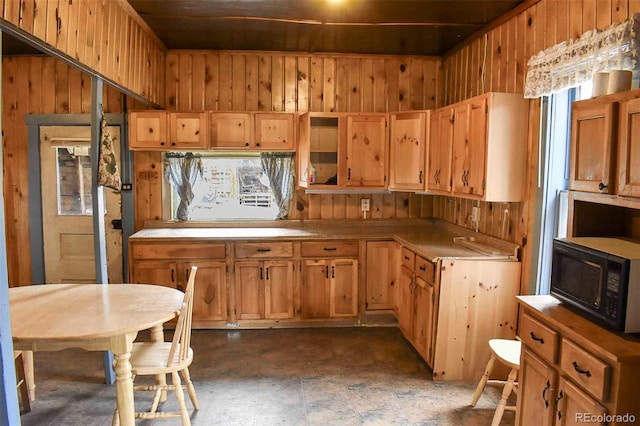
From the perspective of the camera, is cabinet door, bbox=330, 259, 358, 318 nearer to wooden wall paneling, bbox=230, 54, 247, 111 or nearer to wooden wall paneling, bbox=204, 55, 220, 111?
wooden wall paneling, bbox=230, 54, 247, 111

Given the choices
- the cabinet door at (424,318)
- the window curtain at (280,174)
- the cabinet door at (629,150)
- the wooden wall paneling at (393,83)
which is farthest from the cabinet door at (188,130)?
the cabinet door at (629,150)

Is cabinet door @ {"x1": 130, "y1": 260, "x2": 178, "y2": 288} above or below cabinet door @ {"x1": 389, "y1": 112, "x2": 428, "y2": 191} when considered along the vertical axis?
below

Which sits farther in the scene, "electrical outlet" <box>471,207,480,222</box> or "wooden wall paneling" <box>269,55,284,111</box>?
"wooden wall paneling" <box>269,55,284,111</box>

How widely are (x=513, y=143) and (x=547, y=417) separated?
6.04 feet

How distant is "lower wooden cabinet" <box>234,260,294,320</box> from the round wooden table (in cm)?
147

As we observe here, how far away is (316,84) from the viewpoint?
4809 mm

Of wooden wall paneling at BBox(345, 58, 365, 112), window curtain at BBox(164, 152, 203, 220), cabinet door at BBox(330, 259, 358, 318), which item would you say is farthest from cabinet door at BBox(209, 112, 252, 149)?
cabinet door at BBox(330, 259, 358, 318)

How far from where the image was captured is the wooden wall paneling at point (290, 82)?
477 cm

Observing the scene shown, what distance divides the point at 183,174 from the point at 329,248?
5.59 ft

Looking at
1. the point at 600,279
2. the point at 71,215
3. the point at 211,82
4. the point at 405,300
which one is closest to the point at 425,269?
the point at 405,300

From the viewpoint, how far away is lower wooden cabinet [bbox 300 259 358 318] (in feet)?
14.4

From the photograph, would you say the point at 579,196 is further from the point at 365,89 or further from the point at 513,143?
the point at 365,89

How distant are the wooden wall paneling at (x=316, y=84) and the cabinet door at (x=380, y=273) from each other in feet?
5.09

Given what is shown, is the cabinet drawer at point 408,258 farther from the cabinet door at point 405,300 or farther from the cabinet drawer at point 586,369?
the cabinet drawer at point 586,369
